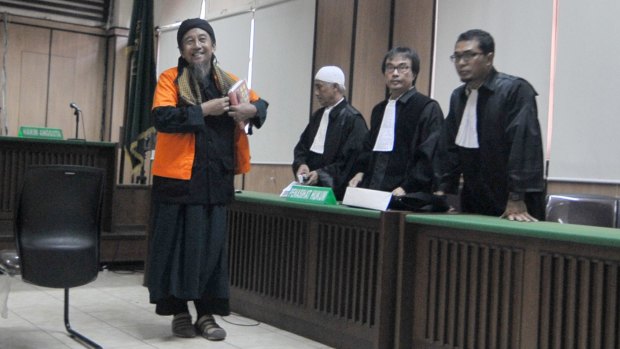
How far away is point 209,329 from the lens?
129 inches

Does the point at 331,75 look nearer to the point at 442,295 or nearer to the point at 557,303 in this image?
the point at 442,295

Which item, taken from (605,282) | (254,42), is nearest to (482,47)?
(605,282)

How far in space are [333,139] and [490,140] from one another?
3.95 ft

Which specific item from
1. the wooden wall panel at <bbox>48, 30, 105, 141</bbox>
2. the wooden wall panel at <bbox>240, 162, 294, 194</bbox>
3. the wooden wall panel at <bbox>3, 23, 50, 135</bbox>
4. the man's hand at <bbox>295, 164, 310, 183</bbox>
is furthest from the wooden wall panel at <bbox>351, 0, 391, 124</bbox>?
the wooden wall panel at <bbox>3, 23, 50, 135</bbox>

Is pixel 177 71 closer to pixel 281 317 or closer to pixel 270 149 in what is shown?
pixel 281 317

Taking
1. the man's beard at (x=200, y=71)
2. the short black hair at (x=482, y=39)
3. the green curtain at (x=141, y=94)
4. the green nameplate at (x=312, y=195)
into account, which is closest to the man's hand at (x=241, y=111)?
the man's beard at (x=200, y=71)

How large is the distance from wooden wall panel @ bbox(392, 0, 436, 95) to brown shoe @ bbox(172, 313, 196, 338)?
267 cm

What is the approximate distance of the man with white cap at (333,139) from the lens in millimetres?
3785

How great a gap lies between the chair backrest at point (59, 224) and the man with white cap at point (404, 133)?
1.28 m

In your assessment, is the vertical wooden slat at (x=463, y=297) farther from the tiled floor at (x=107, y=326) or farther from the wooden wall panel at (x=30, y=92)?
the wooden wall panel at (x=30, y=92)

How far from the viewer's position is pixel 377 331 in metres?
2.86

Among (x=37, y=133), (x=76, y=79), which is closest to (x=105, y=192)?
(x=37, y=133)

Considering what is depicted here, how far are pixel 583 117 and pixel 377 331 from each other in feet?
6.94

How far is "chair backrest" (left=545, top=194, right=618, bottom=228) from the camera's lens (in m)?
3.52
